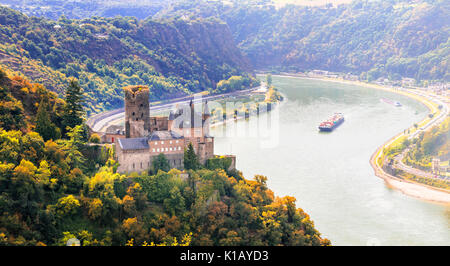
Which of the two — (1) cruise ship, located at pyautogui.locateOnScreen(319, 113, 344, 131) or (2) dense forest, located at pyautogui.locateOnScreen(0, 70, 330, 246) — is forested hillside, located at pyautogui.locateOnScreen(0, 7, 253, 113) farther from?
(2) dense forest, located at pyautogui.locateOnScreen(0, 70, 330, 246)

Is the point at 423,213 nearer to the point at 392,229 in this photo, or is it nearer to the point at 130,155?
the point at 392,229

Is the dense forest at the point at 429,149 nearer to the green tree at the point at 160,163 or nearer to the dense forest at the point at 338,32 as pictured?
the green tree at the point at 160,163

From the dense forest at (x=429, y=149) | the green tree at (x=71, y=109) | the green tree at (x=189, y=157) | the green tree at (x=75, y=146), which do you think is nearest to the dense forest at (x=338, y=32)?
the dense forest at (x=429, y=149)

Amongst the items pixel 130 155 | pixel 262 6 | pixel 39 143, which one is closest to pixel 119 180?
pixel 130 155

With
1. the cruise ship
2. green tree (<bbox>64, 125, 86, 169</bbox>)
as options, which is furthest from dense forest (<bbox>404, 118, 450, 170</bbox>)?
green tree (<bbox>64, 125, 86, 169</bbox>)

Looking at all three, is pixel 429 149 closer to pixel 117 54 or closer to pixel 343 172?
pixel 343 172

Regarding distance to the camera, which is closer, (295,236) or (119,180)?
(119,180)

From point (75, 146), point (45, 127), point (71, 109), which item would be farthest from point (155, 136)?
point (45, 127)
